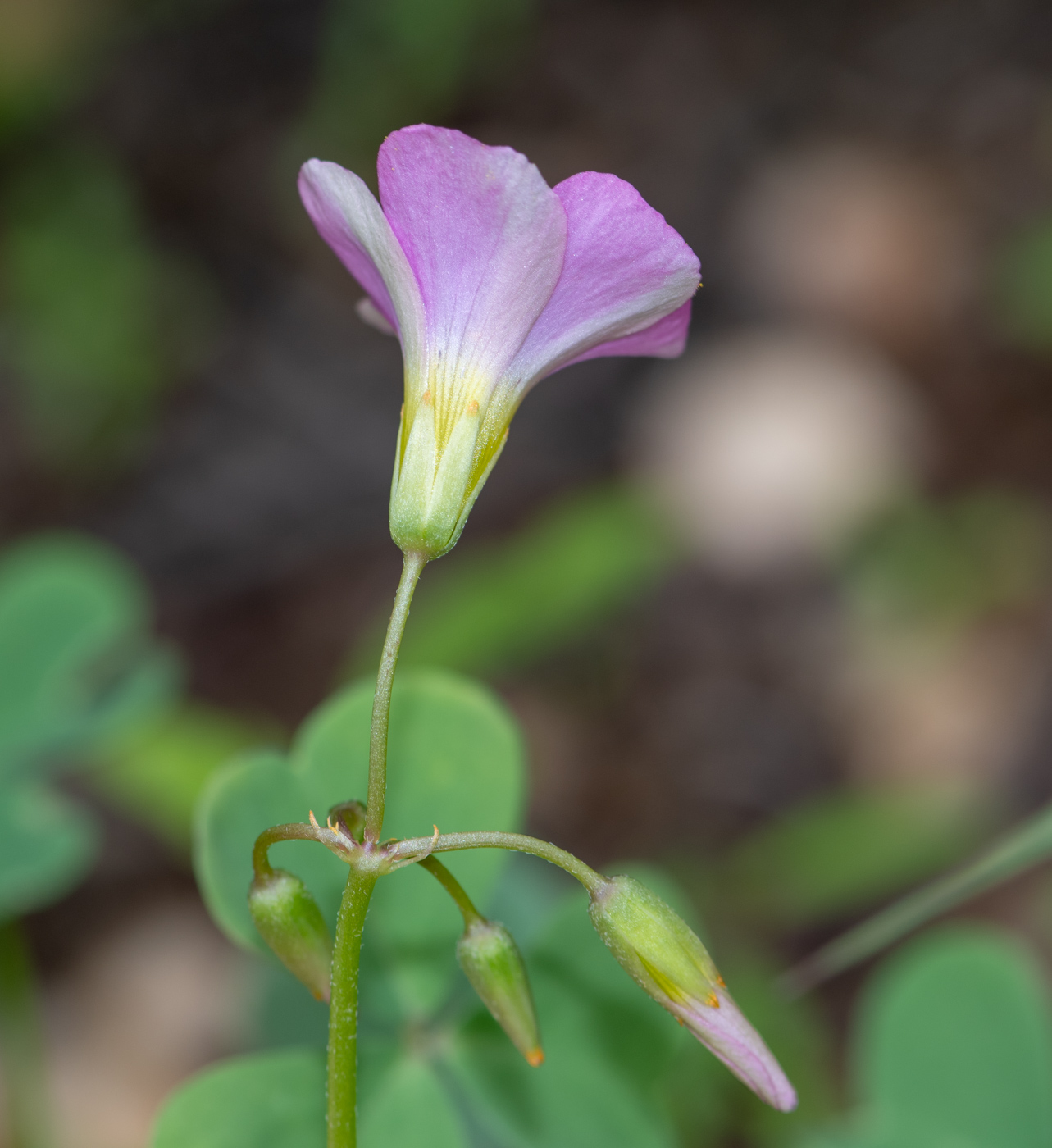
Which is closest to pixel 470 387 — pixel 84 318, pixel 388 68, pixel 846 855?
pixel 846 855

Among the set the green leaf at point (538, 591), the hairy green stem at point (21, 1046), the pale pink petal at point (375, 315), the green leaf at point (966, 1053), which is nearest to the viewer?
the pale pink petal at point (375, 315)

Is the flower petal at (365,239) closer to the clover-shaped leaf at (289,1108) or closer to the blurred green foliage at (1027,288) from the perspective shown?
the clover-shaped leaf at (289,1108)

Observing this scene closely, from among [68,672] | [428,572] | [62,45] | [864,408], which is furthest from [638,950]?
[62,45]

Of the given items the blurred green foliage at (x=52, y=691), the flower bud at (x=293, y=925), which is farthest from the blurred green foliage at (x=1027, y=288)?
the flower bud at (x=293, y=925)

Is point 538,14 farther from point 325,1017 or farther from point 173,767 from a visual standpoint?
point 325,1017

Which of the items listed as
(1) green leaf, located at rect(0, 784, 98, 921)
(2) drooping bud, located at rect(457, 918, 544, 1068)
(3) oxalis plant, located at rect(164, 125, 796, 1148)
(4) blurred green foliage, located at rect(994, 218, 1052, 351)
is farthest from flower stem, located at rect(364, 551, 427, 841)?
(4) blurred green foliage, located at rect(994, 218, 1052, 351)

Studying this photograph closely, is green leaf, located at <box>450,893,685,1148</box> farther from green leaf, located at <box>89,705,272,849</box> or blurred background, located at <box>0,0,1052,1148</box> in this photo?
green leaf, located at <box>89,705,272,849</box>
